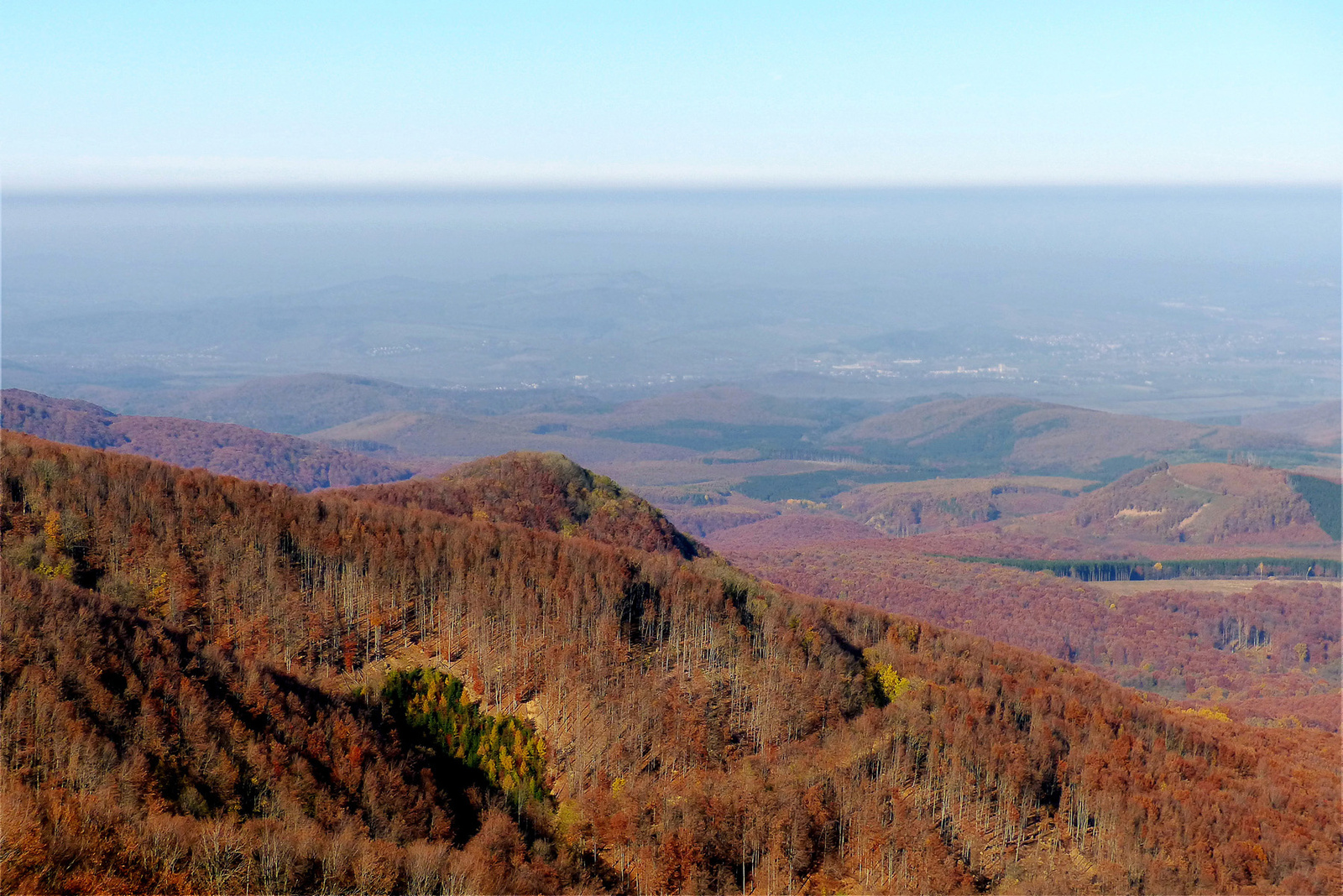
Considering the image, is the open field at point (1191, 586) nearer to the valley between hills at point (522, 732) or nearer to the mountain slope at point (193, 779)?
the valley between hills at point (522, 732)

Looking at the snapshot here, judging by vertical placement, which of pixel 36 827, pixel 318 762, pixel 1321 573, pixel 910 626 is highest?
pixel 36 827

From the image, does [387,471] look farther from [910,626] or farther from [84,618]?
[84,618]

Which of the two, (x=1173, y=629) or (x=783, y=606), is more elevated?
(x=783, y=606)

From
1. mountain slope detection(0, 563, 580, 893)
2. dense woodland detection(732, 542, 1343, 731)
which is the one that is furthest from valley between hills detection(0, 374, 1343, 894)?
dense woodland detection(732, 542, 1343, 731)

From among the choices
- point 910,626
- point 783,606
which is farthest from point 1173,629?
point 783,606

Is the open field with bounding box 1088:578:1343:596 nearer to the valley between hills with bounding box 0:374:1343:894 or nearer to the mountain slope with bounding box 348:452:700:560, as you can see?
the valley between hills with bounding box 0:374:1343:894

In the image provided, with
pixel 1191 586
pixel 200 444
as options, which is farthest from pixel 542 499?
pixel 200 444
